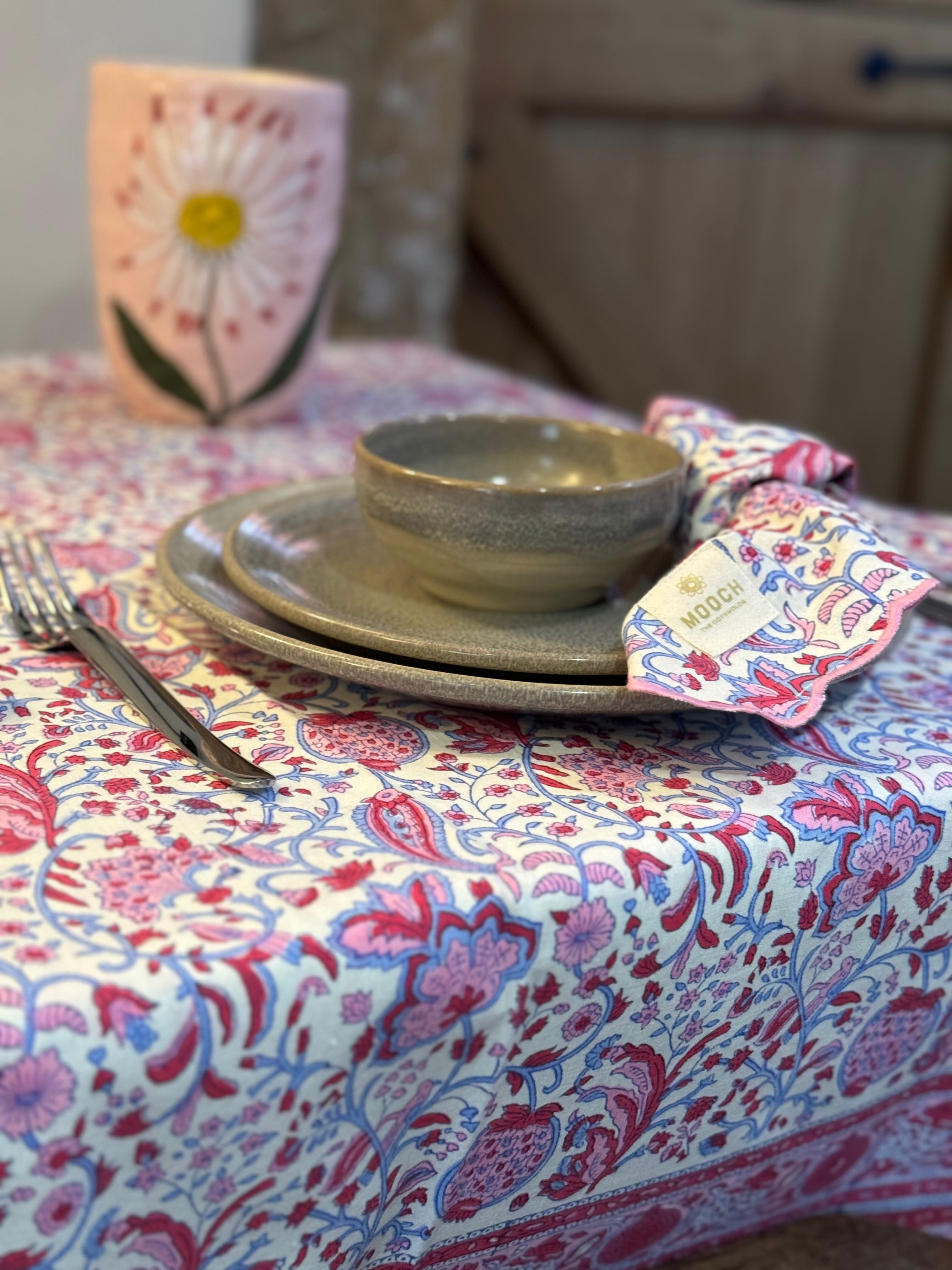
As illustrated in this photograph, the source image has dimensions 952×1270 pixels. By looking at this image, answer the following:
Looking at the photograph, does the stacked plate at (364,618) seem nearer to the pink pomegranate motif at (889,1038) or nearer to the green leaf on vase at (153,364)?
the pink pomegranate motif at (889,1038)

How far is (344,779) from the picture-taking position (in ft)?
1.35

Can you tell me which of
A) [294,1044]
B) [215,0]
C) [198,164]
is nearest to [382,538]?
[294,1044]

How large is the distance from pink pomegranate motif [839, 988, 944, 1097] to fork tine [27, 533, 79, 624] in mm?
362

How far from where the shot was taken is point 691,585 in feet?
1.46

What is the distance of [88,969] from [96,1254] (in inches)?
3.0

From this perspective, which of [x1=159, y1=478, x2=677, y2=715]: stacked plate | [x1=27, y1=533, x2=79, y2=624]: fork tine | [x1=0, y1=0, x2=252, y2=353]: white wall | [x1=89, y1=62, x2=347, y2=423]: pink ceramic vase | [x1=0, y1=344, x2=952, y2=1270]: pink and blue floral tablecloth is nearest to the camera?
[x1=0, y1=344, x2=952, y2=1270]: pink and blue floral tablecloth

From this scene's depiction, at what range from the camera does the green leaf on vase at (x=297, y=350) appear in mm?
947

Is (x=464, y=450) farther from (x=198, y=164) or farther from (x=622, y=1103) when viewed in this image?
(x=198, y=164)

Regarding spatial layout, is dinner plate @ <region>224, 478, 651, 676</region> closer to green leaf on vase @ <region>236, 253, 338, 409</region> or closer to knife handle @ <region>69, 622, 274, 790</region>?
knife handle @ <region>69, 622, 274, 790</region>

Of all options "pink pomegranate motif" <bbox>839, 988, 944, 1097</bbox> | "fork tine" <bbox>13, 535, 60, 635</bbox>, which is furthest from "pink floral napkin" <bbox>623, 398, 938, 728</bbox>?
"fork tine" <bbox>13, 535, 60, 635</bbox>

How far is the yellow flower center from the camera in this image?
2.88ft

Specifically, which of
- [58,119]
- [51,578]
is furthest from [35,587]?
[58,119]

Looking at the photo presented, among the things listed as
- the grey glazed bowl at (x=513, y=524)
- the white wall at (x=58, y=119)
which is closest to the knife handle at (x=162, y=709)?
the grey glazed bowl at (x=513, y=524)

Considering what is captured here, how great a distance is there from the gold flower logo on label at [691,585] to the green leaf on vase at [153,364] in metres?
0.59
